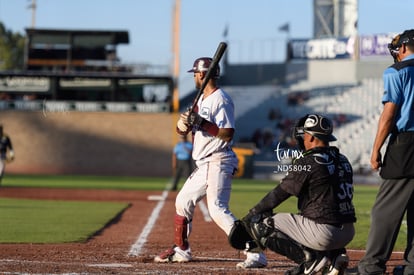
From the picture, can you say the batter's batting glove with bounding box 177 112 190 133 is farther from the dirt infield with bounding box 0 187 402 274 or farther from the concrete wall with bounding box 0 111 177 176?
the concrete wall with bounding box 0 111 177 176

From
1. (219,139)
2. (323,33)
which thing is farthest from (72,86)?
(219,139)

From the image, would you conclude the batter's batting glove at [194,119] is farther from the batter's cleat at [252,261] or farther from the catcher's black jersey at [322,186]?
the catcher's black jersey at [322,186]

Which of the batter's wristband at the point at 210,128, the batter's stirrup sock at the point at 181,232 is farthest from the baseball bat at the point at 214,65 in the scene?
the batter's stirrup sock at the point at 181,232

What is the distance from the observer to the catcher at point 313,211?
24.7 ft

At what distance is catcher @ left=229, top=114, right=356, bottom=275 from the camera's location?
754 cm

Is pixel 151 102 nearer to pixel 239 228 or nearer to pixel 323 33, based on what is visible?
pixel 323 33

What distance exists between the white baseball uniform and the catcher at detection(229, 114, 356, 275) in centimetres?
156

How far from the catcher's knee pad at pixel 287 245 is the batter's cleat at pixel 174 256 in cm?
194

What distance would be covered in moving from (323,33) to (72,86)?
14294 millimetres

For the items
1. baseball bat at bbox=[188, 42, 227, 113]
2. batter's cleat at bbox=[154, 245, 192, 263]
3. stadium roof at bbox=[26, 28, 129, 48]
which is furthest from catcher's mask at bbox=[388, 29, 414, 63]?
stadium roof at bbox=[26, 28, 129, 48]

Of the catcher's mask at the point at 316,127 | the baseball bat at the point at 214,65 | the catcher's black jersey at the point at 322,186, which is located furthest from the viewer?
the baseball bat at the point at 214,65

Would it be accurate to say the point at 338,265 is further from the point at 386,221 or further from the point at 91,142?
Result: the point at 91,142

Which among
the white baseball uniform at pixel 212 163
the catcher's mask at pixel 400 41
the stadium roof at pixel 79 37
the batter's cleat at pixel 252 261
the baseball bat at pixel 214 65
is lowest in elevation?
the batter's cleat at pixel 252 261

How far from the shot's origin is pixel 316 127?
7.73 metres
